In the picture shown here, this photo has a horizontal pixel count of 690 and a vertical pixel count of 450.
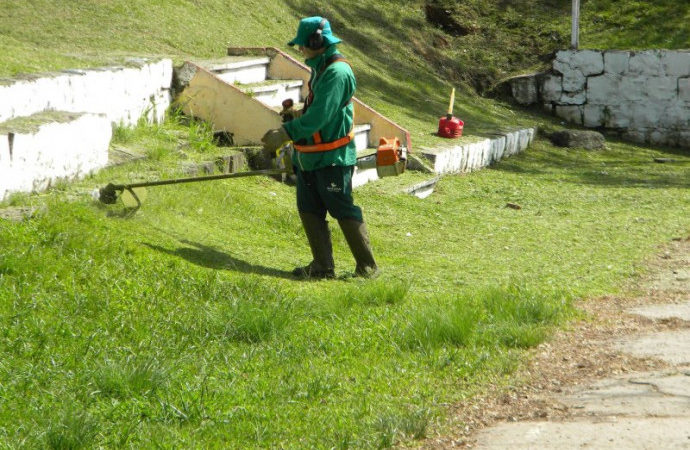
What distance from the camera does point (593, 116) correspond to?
50.8 feet

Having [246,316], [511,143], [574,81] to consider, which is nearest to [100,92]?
[246,316]

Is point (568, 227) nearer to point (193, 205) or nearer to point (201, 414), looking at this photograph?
point (193, 205)

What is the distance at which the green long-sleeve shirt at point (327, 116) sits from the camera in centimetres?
636

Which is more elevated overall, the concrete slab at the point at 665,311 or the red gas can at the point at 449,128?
the red gas can at the point at 449,128

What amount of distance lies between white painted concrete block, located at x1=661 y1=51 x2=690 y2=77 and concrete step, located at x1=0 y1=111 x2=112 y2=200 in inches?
397

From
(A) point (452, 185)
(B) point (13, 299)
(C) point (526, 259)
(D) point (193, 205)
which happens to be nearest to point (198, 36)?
(A) point (452, 185)

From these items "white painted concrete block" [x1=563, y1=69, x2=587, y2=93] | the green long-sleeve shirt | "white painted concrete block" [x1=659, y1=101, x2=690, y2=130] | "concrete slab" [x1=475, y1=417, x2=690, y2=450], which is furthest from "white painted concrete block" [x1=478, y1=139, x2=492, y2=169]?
"concrete slab" [x1=475, y1=417, x2=690, y2=450]

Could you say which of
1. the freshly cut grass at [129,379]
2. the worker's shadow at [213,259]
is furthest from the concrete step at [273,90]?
the freshly cut grass at [129,379]

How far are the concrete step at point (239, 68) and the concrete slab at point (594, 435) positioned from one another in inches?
244

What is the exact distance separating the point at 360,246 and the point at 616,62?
31.8 ft

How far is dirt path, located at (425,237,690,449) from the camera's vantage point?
156 inches

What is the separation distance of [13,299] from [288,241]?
3.08 metres

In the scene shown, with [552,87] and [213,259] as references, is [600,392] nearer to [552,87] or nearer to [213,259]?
[213,259]

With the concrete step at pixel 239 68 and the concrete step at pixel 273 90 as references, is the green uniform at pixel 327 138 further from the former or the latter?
the concrete step at pixel 239 68
